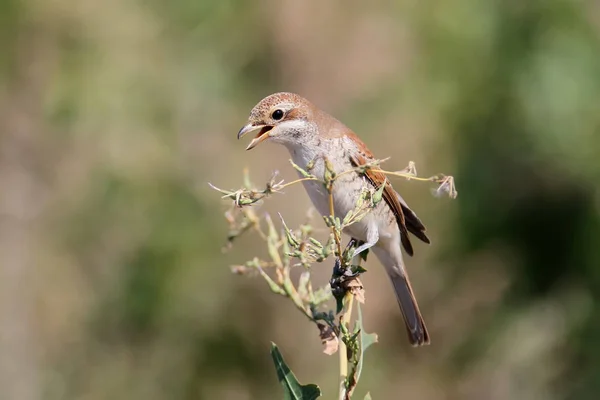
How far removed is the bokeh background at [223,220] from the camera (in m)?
5.76

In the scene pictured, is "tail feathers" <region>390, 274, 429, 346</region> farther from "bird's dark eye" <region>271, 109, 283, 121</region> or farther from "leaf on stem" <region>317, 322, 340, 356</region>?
"leaf on stem" <region>317, 322, 340, 356</region>

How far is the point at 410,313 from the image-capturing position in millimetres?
3568

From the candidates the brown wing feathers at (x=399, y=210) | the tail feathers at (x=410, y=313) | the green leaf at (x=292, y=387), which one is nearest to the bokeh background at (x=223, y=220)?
the tail feathers at (x=410, y=313)

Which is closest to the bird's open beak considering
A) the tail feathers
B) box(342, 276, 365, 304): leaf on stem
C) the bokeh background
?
box(342, 276, 365, 304): leaf on stem

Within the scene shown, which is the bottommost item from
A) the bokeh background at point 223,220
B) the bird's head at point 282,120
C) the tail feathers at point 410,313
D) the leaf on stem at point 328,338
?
the leaf on stem at point 328,338

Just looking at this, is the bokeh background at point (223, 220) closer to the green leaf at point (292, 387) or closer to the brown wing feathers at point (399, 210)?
the brown wing feathers at point (399, 210)

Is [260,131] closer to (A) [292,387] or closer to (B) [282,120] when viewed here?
(B) [282,120]

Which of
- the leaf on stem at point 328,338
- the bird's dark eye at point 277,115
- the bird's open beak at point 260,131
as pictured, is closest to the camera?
the leaf on stem at point 328,338

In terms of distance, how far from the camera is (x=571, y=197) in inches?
230

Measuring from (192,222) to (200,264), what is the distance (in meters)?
0.31

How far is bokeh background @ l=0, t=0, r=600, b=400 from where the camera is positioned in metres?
5.76

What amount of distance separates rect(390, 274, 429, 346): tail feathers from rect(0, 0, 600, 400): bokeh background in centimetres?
200

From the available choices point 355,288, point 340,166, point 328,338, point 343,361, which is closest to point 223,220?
point 340,166

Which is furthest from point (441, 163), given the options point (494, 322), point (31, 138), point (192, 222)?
point (31, 138)
